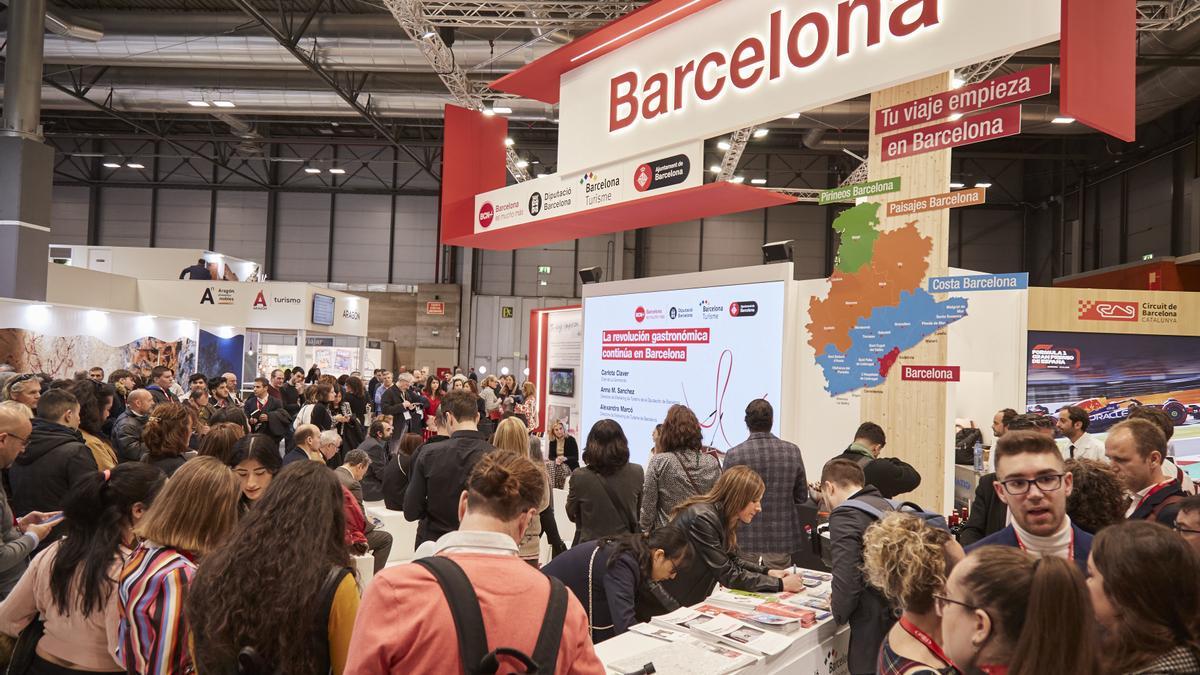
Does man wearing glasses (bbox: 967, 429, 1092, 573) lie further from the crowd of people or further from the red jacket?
the red jacket

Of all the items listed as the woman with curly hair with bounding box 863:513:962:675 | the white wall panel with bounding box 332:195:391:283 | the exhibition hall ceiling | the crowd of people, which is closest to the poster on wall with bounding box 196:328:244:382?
the exhibition hall ceiling

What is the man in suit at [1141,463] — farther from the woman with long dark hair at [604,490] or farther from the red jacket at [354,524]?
the red jacket at [354,524]

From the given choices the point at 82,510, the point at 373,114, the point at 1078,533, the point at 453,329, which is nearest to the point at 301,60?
the point at 373,114

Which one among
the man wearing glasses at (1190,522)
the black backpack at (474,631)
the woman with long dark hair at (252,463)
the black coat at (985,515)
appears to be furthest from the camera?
the black coat at (985,515)

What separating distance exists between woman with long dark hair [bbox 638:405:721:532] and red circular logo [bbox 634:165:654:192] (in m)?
1.61

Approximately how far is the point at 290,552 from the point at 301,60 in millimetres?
12314

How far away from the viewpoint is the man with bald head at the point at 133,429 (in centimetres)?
490

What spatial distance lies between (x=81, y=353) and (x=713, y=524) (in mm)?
11618

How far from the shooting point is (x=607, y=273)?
21.6 m

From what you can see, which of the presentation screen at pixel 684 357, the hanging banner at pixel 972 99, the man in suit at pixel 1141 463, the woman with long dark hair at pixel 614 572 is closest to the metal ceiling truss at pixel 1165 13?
the presentation screen at pixel 684 357

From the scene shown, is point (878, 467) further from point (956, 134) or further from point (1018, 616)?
point (1018, 616)

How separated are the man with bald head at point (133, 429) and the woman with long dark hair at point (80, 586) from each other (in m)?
2.80

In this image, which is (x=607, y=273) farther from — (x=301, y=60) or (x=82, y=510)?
(x=82, y=510)

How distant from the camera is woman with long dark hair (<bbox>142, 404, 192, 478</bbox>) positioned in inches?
149
